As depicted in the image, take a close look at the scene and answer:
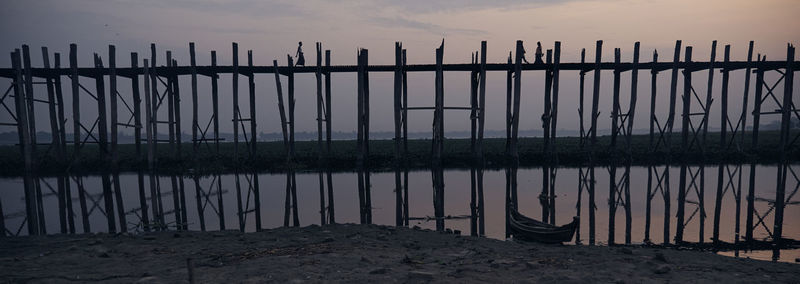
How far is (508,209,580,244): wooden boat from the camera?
851 centimetres

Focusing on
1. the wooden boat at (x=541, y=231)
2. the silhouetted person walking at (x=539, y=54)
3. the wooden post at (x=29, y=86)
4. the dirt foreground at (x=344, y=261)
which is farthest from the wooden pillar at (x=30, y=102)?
the silhouetted person walking at (x=539, y=54)

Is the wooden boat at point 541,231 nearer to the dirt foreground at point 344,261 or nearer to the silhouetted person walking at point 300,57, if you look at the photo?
the dirt foreground at point 344,261

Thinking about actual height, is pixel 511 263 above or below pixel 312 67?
below

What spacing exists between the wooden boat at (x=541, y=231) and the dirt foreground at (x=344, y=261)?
350 millimetres

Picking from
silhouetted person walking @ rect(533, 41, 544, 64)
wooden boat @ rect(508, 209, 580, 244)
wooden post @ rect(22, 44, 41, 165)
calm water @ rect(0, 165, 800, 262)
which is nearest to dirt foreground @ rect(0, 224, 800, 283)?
wooden boat @ rect(508, 209, 580, 244)

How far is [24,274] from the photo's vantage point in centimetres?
603

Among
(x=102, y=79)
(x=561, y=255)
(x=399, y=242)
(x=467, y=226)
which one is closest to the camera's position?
(x=561, y=255)

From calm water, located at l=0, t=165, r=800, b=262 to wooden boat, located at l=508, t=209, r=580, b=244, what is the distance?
115cm

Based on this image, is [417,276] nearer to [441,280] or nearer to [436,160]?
[441,280]

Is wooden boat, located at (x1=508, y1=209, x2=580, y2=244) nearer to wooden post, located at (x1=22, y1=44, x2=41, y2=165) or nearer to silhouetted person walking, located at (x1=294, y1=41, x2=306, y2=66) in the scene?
silhouetted person walking, located at (x1=294, y1=41, x2=306, y2=66)

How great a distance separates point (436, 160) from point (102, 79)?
45.9 ft

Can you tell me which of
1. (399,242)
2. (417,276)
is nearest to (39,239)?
(399,242)

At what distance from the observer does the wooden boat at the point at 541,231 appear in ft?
27.9

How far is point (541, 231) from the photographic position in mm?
8859
